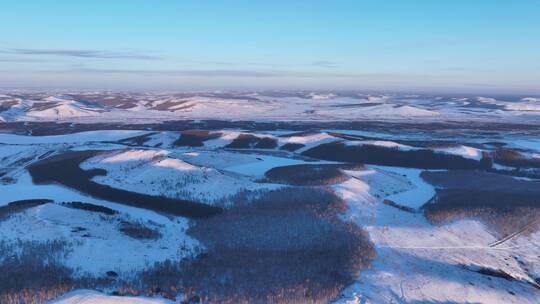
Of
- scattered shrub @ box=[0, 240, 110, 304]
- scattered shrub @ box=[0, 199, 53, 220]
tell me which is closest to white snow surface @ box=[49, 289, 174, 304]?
scattered shrub @ box=[0, 240, 110, 304]

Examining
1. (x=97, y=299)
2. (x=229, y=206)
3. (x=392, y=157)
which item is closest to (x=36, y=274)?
(x=97, y=299)

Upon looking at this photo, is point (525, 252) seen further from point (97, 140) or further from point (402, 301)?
point (97, 140)

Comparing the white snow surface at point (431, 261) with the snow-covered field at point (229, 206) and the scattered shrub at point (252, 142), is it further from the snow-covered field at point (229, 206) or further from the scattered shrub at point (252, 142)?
the scattered shrub at point (252, 142)

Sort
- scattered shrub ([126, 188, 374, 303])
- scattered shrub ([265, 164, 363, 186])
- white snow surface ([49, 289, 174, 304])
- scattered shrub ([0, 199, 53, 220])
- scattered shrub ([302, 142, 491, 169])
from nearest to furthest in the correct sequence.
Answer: white snow surface ([49, 289, 174, 304]), scattered shrub ([126, 188, 374, 303]), scattered shrub ([0, 199, 53, 220]), scattered shrub ([265, 164, 363, 186]), scattered shrub ([302, 142, 491, 169])

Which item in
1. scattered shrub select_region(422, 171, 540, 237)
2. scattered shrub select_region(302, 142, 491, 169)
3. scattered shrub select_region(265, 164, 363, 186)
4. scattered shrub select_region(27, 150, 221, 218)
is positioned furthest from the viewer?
scattered shrub select_region(302, 142, 491, 169)

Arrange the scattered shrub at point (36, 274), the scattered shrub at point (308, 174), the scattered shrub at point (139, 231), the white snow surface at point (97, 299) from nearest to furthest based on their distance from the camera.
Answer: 1. the white snow surface at point (97, 299)
2. the scattered shrub at point (36, 274)
3. the scattered shrub at point (139, 231)
4. the scattered shrub at point (308, 174)

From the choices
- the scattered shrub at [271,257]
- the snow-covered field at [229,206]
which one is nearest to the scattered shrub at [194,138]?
the snow-covered field at [229,206]

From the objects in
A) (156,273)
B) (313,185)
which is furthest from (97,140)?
(156,273)

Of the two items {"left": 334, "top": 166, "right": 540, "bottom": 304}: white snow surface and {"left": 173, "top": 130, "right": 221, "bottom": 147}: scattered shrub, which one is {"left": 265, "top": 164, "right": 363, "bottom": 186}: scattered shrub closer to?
{"left": 334, "top": 166, "right": 540, "bottom": 304}: white snow surface

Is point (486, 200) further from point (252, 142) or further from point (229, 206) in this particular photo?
point (252, 142)

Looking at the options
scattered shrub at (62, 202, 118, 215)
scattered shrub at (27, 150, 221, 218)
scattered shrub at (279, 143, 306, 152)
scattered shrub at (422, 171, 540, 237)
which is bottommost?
scattered shrub at (27, 150, 221, 218)

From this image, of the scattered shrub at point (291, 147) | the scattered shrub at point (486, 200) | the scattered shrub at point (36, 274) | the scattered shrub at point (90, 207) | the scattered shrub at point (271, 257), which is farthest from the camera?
the scattered shrub at point (291, 147)
